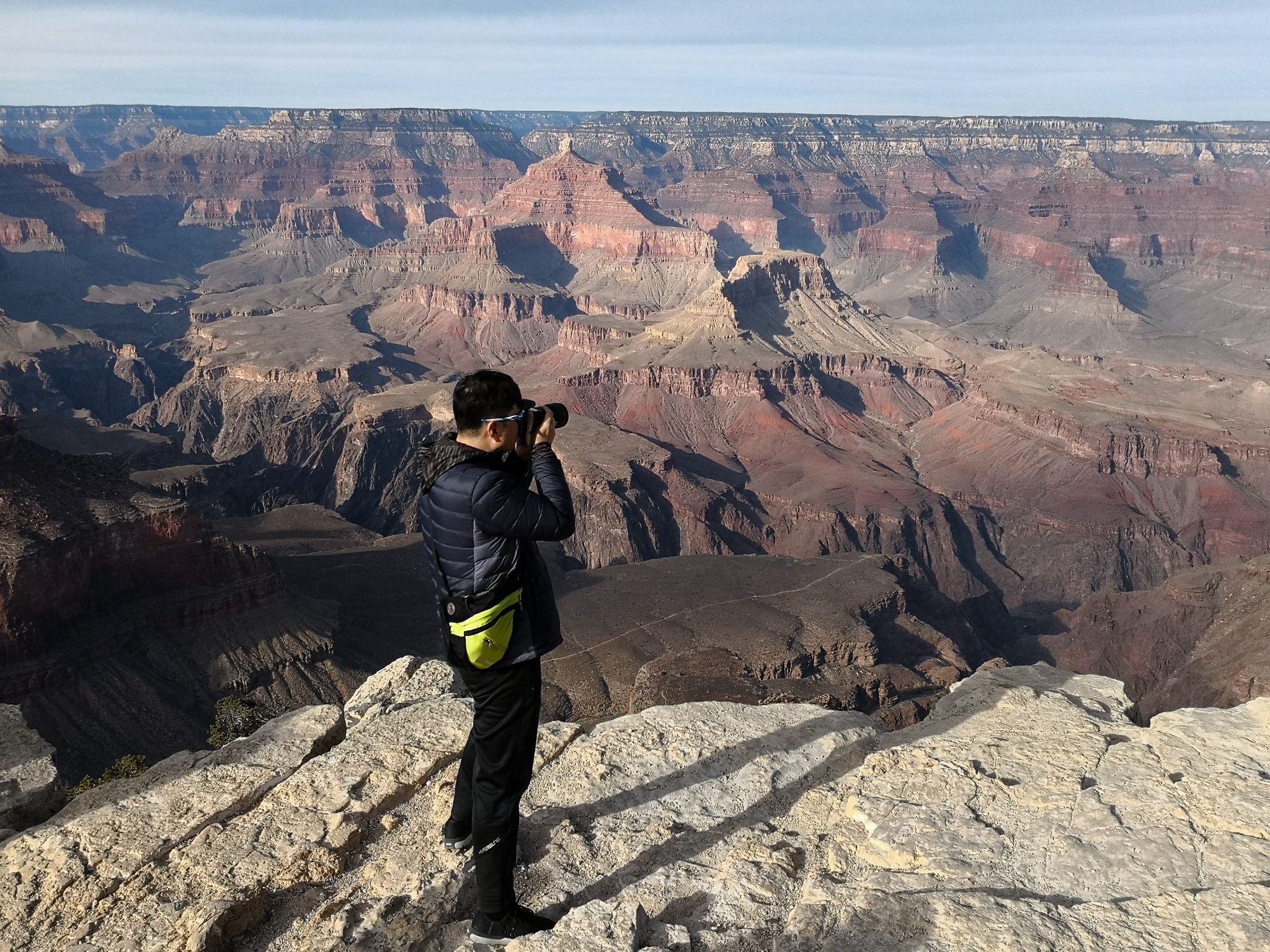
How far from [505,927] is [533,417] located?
4.23 m

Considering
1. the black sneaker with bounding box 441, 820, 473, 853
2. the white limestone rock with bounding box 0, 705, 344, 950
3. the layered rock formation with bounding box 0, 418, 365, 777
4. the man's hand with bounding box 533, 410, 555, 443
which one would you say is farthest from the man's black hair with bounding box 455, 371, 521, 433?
the layered rock formation with bounding box 0, 418, 365, 777

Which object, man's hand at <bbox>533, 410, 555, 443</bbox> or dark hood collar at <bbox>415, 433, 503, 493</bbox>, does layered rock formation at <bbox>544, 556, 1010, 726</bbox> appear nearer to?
man's hand at <bbox>533, 410, 555, 443</bbox>

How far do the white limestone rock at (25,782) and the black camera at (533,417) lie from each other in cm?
707

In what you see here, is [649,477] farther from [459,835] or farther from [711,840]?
[459,835]

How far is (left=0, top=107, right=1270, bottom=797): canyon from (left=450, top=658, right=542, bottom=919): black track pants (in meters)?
18.2

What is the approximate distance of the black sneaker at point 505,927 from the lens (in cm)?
770

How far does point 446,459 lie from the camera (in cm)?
793

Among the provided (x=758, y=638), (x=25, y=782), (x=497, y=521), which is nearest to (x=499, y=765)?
(x=497, y=521)

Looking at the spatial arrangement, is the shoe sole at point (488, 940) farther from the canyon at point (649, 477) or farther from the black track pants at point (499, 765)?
the canyon at point (649, 477)

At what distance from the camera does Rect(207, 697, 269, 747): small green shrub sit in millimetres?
24402

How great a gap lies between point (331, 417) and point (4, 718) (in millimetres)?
96100

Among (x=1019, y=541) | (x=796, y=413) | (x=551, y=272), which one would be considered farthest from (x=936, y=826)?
(x=551, y=272)

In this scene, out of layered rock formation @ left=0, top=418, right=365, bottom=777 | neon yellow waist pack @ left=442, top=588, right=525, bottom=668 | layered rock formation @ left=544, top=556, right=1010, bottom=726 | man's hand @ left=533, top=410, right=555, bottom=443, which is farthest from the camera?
layered rock formation @ left=544, top=556, right=1010, bottom=726

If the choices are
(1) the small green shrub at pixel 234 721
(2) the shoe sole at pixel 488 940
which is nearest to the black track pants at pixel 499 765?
(2) the shoe sole at pixel 488 940
